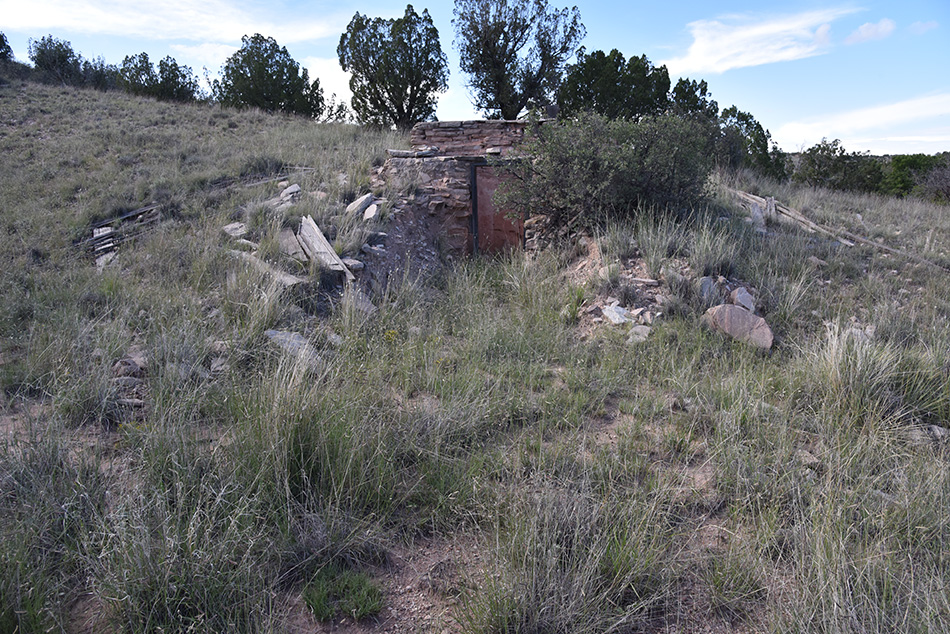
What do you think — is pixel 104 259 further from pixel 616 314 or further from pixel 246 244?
pixel 616 314

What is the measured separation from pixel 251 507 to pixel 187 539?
39 centimetres

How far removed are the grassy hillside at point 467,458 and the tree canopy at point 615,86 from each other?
43.5ft

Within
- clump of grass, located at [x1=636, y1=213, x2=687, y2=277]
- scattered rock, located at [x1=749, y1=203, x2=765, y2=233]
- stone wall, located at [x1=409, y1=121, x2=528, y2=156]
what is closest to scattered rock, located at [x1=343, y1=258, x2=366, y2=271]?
Answer: clump of grass, located at [x1=636, y1=213, x2=687, y2=277]

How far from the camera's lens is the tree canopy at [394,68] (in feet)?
61.1

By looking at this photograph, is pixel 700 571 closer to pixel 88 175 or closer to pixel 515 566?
pixel 515 566

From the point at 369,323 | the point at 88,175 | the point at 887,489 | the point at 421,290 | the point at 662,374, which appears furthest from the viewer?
the point at 88,175

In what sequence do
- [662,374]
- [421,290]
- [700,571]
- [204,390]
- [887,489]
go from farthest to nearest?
[421,290]
[662,374]
[204,390]
[887,489]
[700,571]

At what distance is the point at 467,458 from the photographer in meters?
3.11

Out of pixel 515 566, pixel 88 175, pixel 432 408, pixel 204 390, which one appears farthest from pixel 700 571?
pixel 88 175

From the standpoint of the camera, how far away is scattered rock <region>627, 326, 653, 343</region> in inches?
197

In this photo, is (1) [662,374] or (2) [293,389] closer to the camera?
(2) [293,389]

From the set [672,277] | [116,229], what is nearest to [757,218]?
[672,277]

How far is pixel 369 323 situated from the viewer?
5246 mm

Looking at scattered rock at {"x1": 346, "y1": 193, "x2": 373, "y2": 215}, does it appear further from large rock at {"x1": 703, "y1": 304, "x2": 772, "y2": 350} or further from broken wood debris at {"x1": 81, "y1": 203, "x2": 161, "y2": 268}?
large rock at {"x1": 703, "y1": 304, "x2": 772, "y2": 350}
